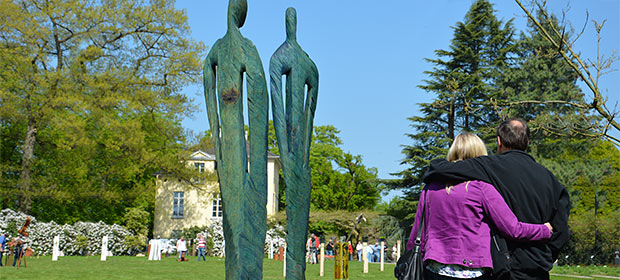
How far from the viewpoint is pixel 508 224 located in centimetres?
340

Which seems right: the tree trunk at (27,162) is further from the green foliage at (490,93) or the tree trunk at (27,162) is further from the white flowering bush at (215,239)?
the green foliage at (490,93)

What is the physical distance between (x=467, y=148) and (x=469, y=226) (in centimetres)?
50

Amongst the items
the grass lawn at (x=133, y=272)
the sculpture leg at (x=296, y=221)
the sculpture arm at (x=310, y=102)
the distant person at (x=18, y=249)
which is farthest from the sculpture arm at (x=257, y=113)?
the distant person at (x=18, y=249)

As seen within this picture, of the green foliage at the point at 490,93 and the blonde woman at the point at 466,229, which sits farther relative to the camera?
the green foliage at the point at 490,93

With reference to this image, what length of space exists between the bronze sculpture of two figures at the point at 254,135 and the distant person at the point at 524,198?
3.12 m

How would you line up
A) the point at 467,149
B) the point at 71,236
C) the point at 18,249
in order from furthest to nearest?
1. the point at 71,236
2. the point at 18,249
3. the point at 467,149

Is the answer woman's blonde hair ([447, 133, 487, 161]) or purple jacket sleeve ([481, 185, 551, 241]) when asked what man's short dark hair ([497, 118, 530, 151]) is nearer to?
woman's blonde hair ([447, 133, 487, 161])

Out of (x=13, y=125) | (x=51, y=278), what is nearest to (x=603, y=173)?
(x=51, y=278)

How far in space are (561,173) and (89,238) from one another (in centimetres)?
2790

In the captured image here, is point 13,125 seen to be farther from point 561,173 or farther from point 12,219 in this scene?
point 561,173

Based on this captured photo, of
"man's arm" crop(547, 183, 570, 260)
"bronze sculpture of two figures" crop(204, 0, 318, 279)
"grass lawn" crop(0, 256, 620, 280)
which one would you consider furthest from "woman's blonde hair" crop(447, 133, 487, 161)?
"grass lawn" crop(0, 256, 620, 280)

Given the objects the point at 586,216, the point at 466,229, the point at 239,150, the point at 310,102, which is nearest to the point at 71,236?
the point at 586,216

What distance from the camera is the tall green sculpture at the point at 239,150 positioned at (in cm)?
637

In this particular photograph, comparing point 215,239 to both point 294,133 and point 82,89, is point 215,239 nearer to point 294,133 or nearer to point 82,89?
point 82,89
